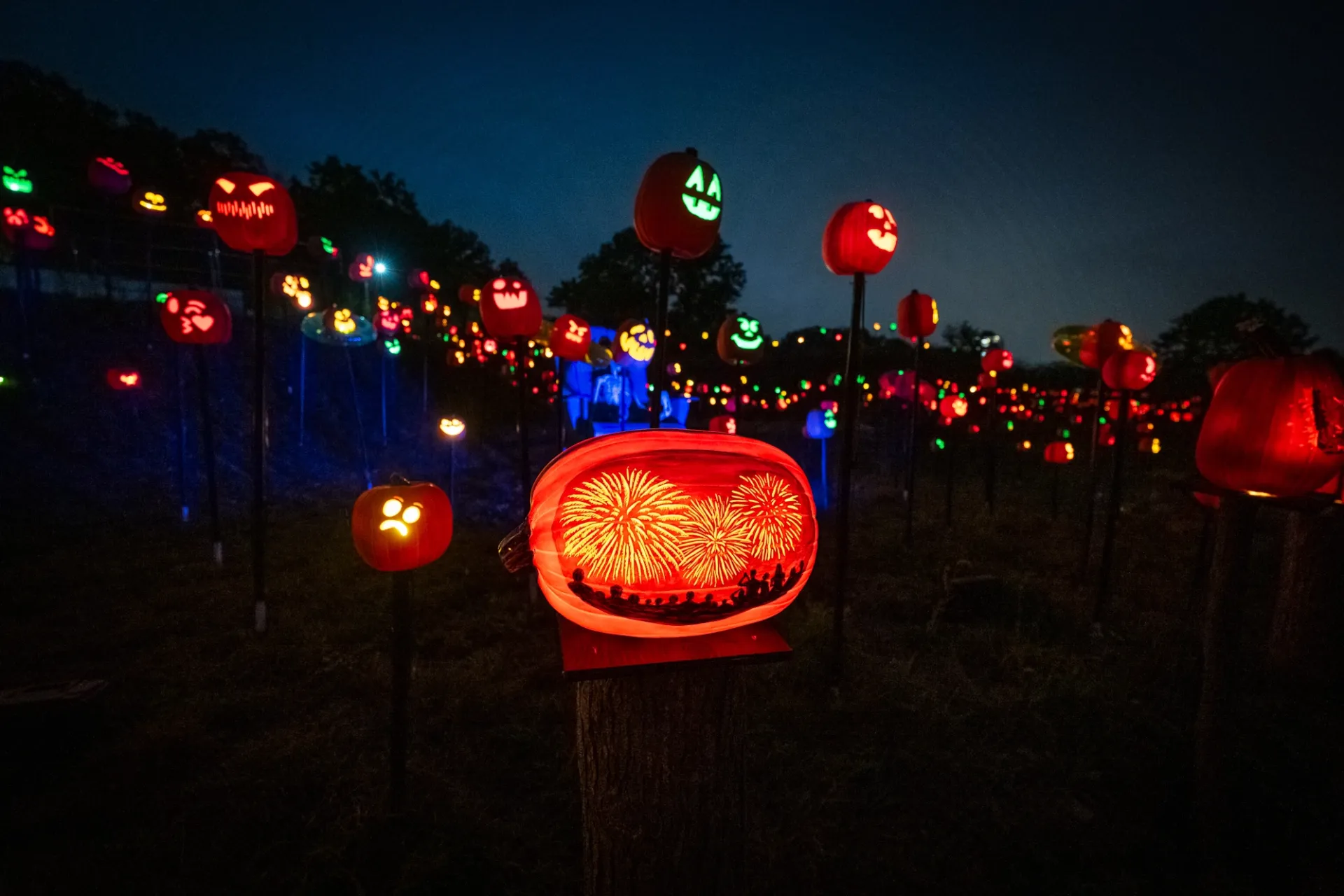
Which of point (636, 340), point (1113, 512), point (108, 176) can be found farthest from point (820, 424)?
point (108, 176)

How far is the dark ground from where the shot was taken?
2.97m

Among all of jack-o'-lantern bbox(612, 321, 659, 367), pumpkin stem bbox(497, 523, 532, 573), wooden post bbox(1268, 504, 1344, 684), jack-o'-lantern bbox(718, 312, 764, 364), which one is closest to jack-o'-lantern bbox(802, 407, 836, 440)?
jack-o'-lantern bbox(718, 312, 764, 364)

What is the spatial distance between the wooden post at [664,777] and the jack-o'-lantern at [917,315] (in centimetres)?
693

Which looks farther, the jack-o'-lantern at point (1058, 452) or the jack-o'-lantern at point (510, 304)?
the jack-o'-lantern at point (1058, 452)

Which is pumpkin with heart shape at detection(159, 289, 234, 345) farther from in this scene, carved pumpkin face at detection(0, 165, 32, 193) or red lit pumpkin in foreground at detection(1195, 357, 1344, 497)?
carved pumpkin face at detection(0, 165, 32, 193)

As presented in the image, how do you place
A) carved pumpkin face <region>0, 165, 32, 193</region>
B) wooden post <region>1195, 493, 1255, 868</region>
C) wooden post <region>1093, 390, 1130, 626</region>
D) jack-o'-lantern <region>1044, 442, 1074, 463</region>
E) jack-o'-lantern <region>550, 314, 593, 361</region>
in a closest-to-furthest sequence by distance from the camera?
1. wooden post <region>1195, 493, 1255, 868</region>
2. wooden post <region>1093, 390, 1130, 626</region>
3. jack-o'-lantern <region>550, 314, 593, 361</region>
4. jack-o'-lantern <region>1044, 442, 1074, 463</region>
5. carved pumpkin face <region>0, 165, 32, 193</region>

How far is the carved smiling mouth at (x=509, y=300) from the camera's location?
19.9ft

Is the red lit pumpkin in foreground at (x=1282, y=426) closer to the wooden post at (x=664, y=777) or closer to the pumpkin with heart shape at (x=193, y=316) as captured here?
the wooden post at (x=664, y=777)

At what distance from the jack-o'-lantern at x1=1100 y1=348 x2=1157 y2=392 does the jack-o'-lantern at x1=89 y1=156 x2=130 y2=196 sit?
1907cm

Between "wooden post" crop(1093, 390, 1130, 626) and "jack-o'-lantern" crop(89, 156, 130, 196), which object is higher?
"jack-o'-lantern" crop(89, 156, 130, 196)

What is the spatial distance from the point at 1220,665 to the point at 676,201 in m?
3.98

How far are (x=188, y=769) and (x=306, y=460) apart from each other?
1217 centimetres

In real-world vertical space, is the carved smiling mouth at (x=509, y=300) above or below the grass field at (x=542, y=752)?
above

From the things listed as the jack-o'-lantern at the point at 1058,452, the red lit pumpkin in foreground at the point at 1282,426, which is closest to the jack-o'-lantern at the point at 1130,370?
the red lit pumpkin in foreground at the point at 1282,426
